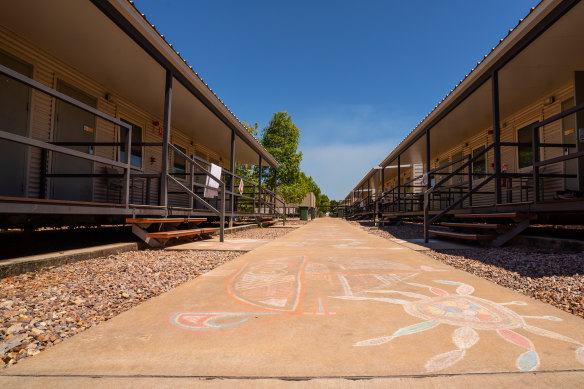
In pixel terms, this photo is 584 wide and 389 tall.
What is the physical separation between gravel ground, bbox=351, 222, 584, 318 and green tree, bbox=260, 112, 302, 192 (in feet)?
56.7

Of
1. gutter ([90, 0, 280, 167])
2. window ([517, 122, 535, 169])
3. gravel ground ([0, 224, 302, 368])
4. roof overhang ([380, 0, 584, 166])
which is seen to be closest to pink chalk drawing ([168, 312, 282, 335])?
gravel ground ([0, 224, 302, 368])

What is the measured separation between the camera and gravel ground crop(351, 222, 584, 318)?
2439mm

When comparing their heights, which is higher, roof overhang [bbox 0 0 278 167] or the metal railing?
roof overhang [bbox 0 0 278 167]

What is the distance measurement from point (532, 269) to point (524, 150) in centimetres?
817

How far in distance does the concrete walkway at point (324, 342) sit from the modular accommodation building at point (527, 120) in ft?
11.0

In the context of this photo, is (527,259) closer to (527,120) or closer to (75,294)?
(75,294)

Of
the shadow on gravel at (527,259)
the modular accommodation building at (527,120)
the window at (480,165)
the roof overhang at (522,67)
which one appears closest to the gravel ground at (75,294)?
the shadow on gravel at (527,259)

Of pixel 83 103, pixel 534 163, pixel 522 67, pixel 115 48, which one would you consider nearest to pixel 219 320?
pixel 83 103

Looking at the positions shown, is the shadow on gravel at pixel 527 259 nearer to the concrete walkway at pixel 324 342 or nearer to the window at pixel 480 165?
the concrete walkway at pixel 324 342

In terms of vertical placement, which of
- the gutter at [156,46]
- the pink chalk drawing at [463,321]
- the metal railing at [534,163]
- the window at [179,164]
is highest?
the gutter at [156,46]

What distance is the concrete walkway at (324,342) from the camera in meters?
1.26

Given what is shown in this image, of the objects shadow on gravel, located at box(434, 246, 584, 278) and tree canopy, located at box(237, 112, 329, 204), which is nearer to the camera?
shadow on gravel, located at box(434, 246, 584, 278)

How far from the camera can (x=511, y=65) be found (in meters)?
6.60

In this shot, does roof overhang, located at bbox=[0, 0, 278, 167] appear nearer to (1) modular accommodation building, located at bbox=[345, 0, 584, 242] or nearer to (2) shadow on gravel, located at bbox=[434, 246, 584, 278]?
(1) modular accommodation building, located at bbox=[345, 0, 584, 242]
